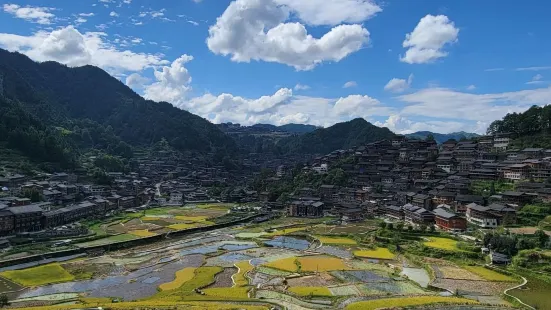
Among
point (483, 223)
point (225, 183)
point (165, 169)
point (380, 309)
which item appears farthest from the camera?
point (165, 169)

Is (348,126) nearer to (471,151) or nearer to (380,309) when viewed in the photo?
(471,151)

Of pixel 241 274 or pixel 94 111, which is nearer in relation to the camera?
pixel 241 274

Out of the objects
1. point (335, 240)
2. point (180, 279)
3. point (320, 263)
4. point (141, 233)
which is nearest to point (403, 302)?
point (320, 263)

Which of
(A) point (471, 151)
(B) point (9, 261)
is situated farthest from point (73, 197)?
(A) point (471, 151)

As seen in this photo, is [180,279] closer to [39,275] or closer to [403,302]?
[39,275]

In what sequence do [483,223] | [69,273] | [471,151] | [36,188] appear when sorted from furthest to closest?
[471,151] → [36,188] → [483,223] → [69,273]

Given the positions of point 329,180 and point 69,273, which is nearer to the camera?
point 69,273
